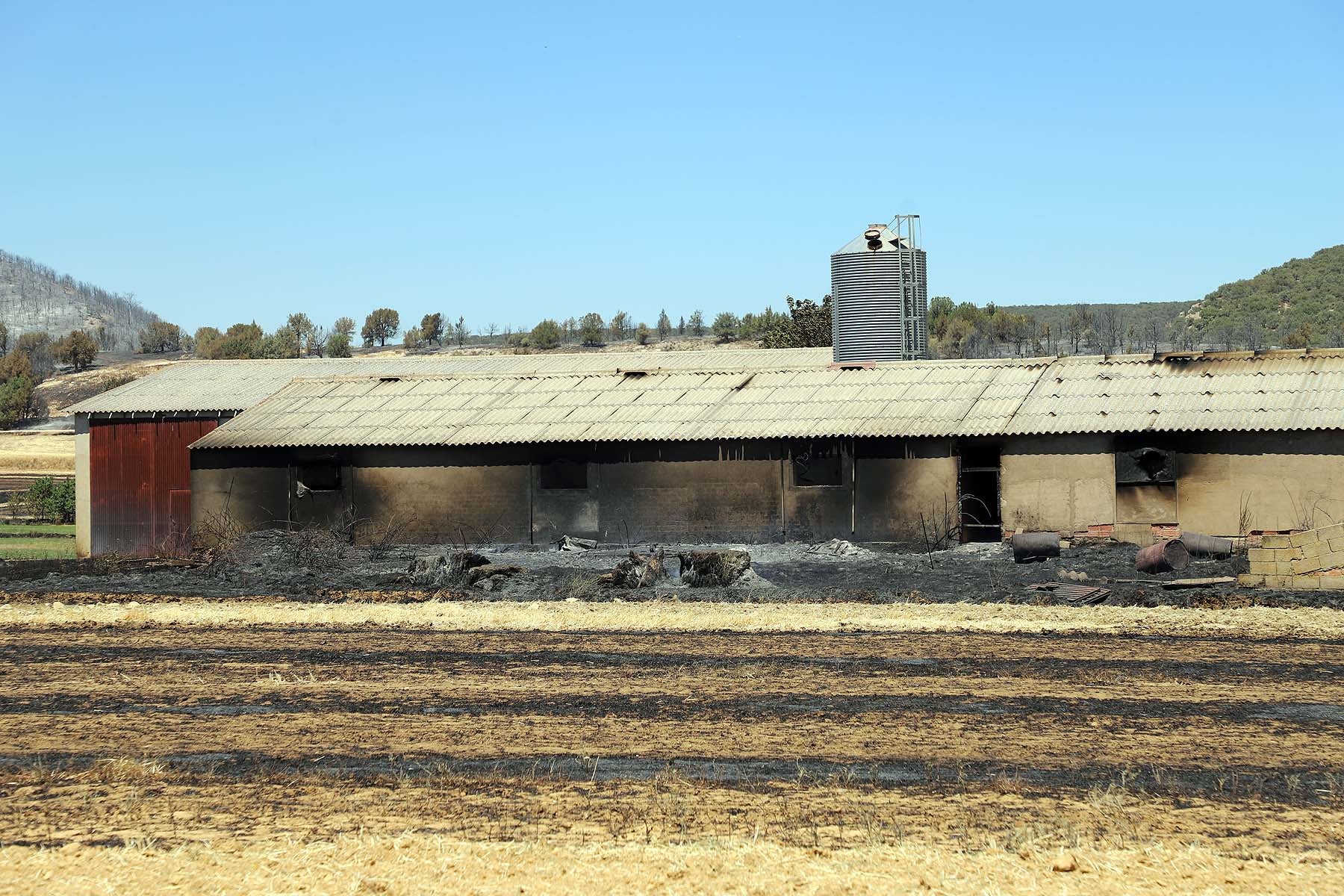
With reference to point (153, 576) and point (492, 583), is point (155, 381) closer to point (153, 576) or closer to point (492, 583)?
point (153, 576)

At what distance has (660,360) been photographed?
47.0 metres

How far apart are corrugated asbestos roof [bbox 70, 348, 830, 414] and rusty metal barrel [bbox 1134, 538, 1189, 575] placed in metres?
16.2

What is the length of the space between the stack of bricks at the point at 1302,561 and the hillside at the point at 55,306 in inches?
5926

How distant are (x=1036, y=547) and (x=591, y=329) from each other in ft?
254

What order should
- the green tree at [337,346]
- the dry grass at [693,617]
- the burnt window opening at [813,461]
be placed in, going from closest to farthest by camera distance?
the dry grass at [693,617]
the burnt window opening at [813,461]
the green tree at [337,346]

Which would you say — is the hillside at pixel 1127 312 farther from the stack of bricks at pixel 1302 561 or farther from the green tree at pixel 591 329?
the stack of bricks at pixel 1302 561

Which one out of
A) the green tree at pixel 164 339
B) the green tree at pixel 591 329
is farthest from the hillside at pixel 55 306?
the green tree at pixel 591 329

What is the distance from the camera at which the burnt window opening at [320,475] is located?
32406 millimetres

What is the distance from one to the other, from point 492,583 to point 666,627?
6.39 m

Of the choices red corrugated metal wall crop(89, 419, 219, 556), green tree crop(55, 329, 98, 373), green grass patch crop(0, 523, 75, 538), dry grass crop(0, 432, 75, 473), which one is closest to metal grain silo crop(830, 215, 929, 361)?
red corrugated metal wall crop(89, 419, 219, 556)

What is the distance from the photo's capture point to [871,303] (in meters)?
36.7

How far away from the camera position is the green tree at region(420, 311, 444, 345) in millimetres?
108938

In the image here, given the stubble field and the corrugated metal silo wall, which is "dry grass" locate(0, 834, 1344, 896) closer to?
the stubble field

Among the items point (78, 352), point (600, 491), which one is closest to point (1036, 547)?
point (600, 491)
